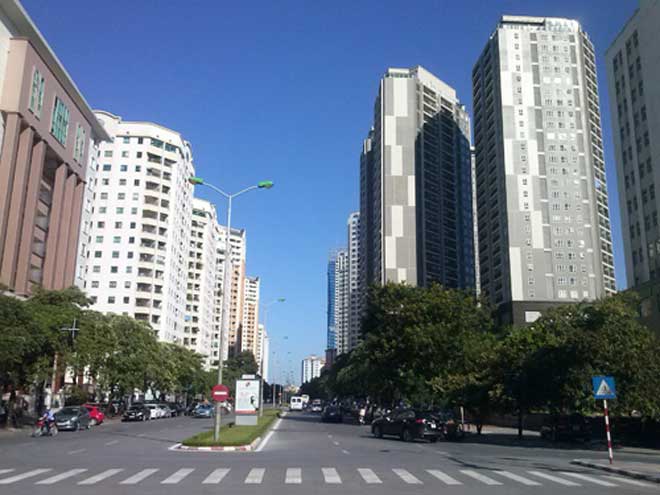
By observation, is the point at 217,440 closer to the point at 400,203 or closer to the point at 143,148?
the point at 143,148

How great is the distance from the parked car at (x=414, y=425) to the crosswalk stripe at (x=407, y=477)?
544 inches

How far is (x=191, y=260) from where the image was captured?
440 feet

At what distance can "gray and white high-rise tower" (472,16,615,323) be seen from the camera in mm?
97250

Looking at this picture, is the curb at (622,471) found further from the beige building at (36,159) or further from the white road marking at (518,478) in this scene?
the beige building at (36,159)

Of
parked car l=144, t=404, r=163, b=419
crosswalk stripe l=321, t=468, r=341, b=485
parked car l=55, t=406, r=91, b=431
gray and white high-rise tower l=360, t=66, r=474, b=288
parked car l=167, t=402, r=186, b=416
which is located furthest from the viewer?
gray and white high-rise tower l=360, t=66, r=474, b=288

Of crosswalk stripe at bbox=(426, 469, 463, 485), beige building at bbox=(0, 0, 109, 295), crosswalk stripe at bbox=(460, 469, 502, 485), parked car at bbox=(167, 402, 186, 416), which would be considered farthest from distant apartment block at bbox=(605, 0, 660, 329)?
beige building at bbox=(0, 0, 109, 295)

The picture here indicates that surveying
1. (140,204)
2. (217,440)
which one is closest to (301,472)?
(217,440)

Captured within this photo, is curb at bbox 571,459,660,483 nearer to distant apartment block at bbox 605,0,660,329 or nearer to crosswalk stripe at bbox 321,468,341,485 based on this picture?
crosswalk stripe at bbox 321,468,341,485

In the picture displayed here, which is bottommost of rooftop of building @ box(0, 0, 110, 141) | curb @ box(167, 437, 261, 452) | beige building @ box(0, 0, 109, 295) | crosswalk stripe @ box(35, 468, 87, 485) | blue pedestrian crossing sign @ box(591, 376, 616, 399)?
curb @ box(167, 437, 261, 452)

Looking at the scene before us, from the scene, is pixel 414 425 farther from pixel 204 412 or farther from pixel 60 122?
pixel 60 122

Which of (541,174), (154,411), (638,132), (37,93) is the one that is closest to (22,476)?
(154,411)

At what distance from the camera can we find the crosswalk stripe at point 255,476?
1370 cm

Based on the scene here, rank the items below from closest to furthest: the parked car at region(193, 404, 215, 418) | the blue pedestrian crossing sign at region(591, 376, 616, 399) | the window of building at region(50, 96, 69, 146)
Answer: the blue pedestrian crossing sign at region(591, 376, 616, 399) → the window of building at region(50, 96, 69, 146) → the parked car at region(193, 404, 215, 418)

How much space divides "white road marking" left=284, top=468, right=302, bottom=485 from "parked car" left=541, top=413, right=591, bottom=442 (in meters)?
20.5
